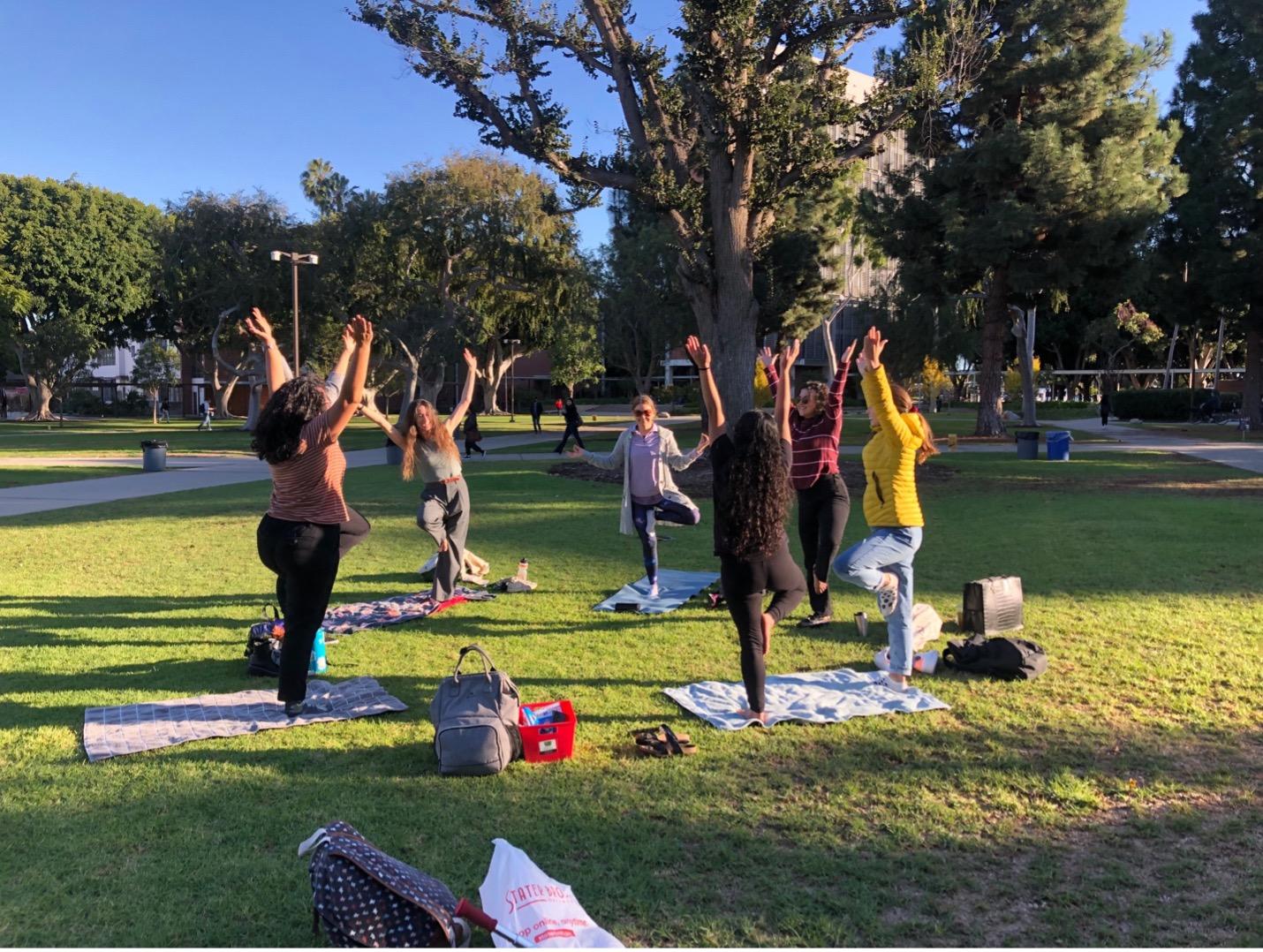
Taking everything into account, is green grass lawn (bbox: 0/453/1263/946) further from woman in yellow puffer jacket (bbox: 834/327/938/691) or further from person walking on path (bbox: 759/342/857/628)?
person walking on path (bbox: 759/342/857/628)

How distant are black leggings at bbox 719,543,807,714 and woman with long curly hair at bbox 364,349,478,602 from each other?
3.61 metres

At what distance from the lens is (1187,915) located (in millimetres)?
3084

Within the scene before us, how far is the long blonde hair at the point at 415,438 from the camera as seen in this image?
25.3 ft

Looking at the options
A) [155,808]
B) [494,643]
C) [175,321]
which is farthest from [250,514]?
[175,321]

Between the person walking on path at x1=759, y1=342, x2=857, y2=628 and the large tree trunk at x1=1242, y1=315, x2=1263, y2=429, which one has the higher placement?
the large tree trunk at x1=1242, y1=315, x2=1263, y2=429

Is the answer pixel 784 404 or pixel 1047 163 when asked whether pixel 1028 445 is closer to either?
pixel 1047 163

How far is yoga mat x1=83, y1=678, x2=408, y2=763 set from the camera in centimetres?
467

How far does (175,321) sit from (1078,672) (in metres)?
50.8

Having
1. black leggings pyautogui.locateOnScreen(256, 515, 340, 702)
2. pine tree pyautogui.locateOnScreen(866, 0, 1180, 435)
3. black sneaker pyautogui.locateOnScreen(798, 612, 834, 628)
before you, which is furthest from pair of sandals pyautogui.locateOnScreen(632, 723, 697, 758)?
pine tree pyautogui.locateOnScreen(866, 0, 1180, 435)

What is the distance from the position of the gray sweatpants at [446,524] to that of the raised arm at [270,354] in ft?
8.27

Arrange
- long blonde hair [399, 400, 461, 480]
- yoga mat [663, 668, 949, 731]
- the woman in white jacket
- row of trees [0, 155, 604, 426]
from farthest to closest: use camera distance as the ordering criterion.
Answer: row of trees [0, 155, 604, 426] → long blonde hair [399, 400, 461, 480] → the woman in white jacket → yoga mat [663, 668, 949, 731]

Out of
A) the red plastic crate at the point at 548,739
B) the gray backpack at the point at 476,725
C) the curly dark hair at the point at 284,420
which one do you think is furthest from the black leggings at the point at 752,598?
the curly dark hair at the point at 284,420

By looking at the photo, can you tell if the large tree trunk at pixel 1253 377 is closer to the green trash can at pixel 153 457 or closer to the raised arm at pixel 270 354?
the raised arm at pixel 270 354

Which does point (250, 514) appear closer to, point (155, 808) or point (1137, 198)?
point (155, 808)
